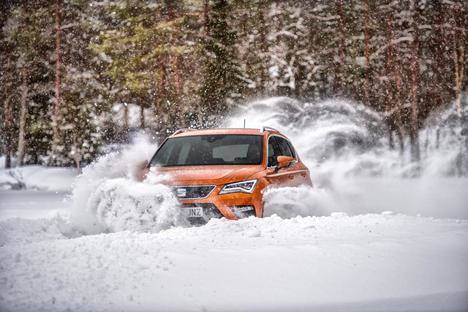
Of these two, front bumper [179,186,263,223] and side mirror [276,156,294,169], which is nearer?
front bumper [179,186,263,223]

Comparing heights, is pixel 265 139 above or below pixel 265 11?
below

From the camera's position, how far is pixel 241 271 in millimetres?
5020

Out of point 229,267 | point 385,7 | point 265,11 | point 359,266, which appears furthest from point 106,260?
point 385,7

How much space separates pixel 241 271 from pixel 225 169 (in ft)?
9.11

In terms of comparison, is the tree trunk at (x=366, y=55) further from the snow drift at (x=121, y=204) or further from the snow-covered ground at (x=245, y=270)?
the snow-covered ground at (x=245, y=270)

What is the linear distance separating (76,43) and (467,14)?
20.5 m

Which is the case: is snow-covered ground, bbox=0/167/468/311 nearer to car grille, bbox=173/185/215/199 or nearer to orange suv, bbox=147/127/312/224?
orange suv, bbox=147/127/312/224

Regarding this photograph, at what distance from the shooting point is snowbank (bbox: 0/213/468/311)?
14.1 ft

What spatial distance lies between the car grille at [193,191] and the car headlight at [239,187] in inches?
6.5

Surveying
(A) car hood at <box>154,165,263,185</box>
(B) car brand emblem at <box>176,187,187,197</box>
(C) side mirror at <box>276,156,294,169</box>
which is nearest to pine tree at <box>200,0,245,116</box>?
(C) side mirror at <box>276,156,294,169</box>

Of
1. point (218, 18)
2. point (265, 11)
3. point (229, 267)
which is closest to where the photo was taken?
point (229, 267)

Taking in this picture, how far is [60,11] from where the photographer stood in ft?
92.4

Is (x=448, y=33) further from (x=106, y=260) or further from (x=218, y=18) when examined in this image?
(x=106, y=260)

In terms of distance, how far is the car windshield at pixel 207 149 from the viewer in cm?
862
